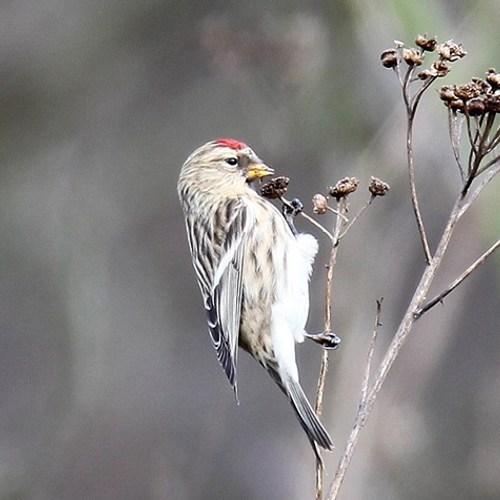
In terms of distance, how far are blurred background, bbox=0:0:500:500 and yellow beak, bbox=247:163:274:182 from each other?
87cm

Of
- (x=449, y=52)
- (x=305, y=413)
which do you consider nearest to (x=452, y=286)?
(x=449, y=52)

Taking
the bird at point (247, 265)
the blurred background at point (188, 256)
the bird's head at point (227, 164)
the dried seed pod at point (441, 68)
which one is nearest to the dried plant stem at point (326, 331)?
the dried seed pod at point (441, 68)

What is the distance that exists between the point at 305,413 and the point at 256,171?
112 cm

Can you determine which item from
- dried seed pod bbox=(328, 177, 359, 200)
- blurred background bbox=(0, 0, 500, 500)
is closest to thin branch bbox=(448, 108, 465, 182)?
dried seed pod bbox=(328, 177, 359, 200)

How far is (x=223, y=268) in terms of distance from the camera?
4691mm

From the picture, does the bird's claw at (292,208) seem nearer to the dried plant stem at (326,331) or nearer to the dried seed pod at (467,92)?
the dried plant stem at (326,331)

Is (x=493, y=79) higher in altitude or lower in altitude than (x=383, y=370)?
higher

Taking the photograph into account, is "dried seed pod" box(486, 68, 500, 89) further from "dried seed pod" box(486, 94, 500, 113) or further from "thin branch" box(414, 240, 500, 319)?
"thin branch" box(414, 240, 500, 319)

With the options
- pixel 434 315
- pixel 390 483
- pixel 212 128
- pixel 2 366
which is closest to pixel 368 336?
pixel 434 315

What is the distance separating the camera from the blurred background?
5.80 meters

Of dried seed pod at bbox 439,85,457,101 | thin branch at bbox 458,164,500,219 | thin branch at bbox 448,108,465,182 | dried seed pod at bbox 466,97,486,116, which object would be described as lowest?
thin branch at bbox 458,164,500,219

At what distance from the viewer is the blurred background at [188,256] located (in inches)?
228

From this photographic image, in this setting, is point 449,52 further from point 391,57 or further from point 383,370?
point 383,370

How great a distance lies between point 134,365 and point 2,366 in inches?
33.6
